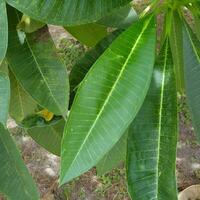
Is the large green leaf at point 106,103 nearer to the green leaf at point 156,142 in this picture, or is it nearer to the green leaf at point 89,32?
the green leaf at point 156,142

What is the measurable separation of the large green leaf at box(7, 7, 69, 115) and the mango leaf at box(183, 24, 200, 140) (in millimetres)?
228

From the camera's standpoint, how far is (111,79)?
0.78 m

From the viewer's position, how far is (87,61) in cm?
98

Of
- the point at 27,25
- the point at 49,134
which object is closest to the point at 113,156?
the point at 49,134

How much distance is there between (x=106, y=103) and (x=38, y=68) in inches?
9.8

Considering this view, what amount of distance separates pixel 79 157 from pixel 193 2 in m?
0.40

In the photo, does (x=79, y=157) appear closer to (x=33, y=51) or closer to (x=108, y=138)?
(x=108, y=138)

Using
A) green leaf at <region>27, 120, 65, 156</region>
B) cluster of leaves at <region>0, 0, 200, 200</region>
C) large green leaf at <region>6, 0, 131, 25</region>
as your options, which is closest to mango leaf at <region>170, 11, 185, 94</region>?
cluster of leaves at <region>0, 0, 200, 200</region>

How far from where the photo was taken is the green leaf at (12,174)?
36.0 inches

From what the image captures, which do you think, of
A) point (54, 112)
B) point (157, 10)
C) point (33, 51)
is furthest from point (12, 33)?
point (157, 10)

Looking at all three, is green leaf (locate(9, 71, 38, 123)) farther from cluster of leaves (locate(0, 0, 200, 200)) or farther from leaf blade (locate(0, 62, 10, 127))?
leaf blade (locate(0, 62, 10, 127))

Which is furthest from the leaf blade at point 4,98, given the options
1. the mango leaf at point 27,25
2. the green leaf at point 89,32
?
the green leaf at point 89,32

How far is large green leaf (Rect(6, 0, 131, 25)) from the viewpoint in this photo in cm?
76

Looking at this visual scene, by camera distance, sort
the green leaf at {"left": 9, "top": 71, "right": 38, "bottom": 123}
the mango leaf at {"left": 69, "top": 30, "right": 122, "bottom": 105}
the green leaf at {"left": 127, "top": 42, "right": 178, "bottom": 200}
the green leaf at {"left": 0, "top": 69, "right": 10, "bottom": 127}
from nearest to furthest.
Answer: the green leaf at {"left": 0, "top": 69, "right": 10, "bottom": 127}, the green leaf at {"left": 127, "top": 42, "right": 178, "bottom": 200}, the mango leaf at {"left": 69, "top": 30, "right": 122, "bottom": 105}, the green leaf at {"left": 9, "top": 71, "right": 38, "bottom": 123}
